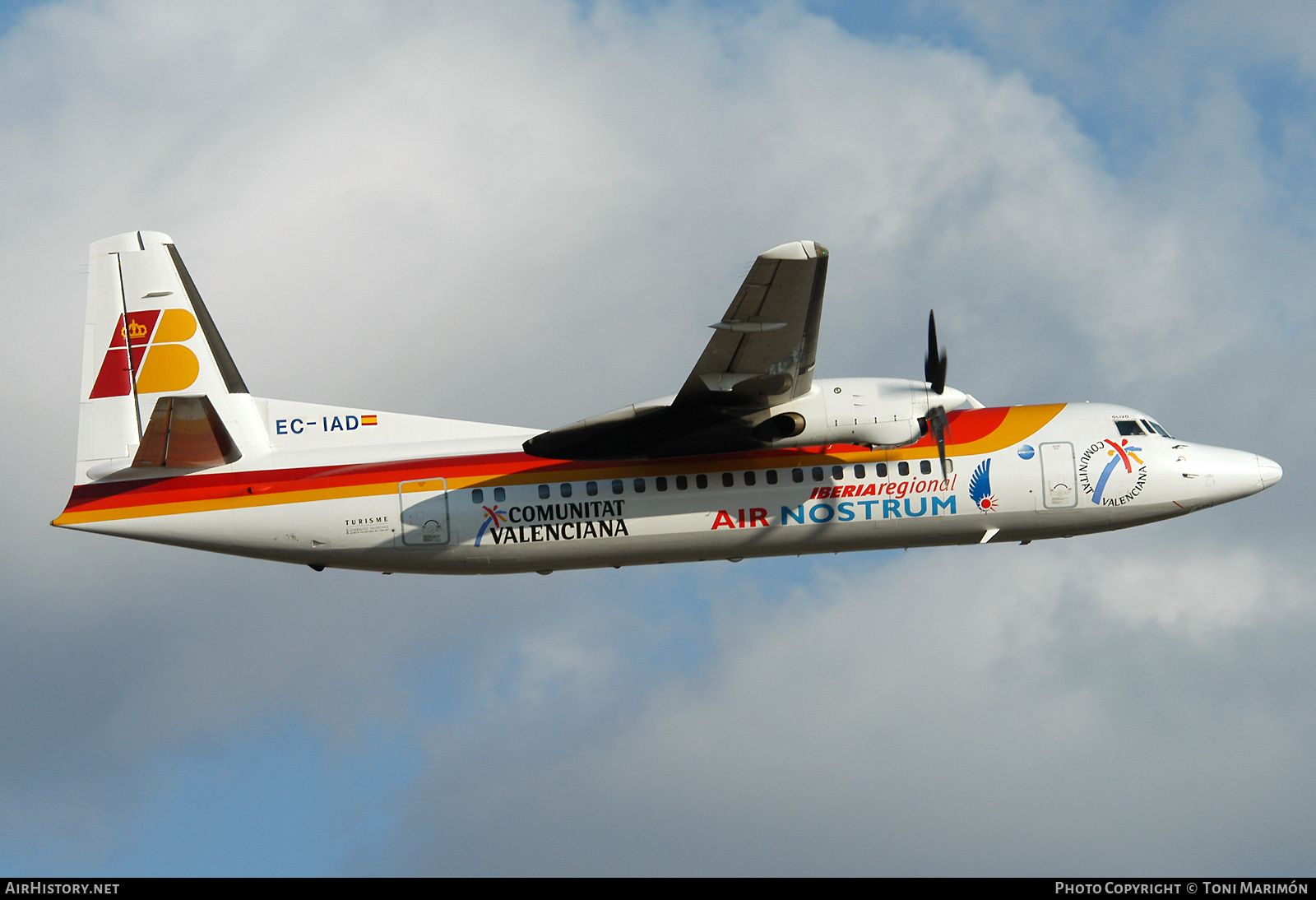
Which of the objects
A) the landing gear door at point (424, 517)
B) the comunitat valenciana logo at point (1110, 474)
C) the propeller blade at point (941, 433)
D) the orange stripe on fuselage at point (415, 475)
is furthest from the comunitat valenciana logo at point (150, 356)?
the comunitat valenciana logo at point (1110, 474)

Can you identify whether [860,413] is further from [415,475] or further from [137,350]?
[137,350]

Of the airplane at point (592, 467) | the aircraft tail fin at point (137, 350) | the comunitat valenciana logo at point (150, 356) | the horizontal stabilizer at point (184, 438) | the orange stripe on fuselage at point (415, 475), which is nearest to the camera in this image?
the airplane at point (592, 467)

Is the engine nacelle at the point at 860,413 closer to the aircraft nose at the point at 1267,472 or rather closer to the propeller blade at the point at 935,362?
the propeller blade at the point at 935,362

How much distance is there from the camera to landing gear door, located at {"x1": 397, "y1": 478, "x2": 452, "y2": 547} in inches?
1001

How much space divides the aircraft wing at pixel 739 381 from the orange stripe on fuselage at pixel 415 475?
429 mm

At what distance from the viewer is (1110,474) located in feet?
88.0

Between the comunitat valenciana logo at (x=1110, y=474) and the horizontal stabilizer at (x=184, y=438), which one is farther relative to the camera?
the comunitat valenciana logo at (x=1110, y=474)

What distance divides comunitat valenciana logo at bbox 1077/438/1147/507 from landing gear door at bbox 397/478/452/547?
39.2ft

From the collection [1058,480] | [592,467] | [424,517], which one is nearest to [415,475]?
[424,517]

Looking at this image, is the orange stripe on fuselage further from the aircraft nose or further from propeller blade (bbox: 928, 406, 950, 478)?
the aircraft nose

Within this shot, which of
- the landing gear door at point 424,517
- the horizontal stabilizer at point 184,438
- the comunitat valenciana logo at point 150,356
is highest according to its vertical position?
the comunitat valenciana logo at point 150,356

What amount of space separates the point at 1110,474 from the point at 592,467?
9.87 meters

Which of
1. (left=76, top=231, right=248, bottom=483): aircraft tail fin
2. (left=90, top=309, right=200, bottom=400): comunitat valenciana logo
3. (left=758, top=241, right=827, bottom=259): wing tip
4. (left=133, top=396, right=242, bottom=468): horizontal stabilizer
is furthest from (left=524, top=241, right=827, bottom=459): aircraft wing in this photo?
(left=90, top=309, right=200, bottom=400): comunitat valenciana logo

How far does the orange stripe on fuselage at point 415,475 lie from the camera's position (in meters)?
25.2
